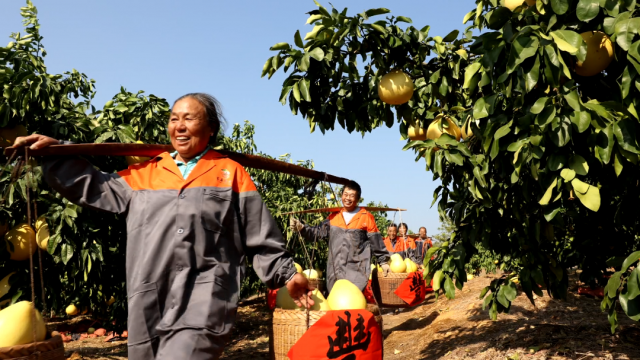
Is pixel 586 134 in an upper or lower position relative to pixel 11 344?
upper

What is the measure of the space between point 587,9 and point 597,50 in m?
0.26

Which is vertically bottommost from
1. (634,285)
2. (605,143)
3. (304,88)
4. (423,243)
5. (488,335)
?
(488,335)

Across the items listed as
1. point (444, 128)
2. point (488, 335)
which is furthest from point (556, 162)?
point (488, 335)

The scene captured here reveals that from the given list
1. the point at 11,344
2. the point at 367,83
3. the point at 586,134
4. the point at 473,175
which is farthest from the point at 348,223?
the point at 11,344

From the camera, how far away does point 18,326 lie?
2.05 meters

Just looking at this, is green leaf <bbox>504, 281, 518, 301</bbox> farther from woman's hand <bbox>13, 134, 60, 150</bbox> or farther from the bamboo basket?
woman's hand <bbox>13, 134, 60, 150</bbox>

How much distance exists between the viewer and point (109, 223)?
14.2ft

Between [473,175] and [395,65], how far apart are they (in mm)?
1074

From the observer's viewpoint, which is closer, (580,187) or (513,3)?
(580,187)

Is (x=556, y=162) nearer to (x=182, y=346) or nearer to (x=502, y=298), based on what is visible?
(x=502, y=298)

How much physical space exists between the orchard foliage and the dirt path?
1.80 feet

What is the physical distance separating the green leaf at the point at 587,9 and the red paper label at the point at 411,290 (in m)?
4.85

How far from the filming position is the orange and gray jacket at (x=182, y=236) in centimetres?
223

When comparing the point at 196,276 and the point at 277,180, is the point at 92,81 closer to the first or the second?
the point at 196,276
